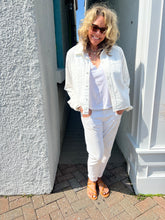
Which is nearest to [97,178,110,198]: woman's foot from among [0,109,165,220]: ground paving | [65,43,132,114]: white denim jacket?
[0,109,165,220]: ground paving

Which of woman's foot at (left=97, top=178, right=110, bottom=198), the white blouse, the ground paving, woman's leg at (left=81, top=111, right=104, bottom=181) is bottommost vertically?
the ground paving

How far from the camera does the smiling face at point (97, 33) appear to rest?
5.41ft

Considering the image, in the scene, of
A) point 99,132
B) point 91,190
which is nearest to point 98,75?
point 99,132

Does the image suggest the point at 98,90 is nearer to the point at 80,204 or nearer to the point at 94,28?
the point at 94,28

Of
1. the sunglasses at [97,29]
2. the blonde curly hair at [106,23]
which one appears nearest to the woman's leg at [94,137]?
the blonde curly hair at [106,23]

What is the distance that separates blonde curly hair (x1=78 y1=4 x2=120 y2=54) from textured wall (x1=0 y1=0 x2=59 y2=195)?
0.45 metres

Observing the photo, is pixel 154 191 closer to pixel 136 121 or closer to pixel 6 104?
pixel 136 121

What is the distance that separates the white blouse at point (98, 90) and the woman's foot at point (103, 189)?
1080 millimetres

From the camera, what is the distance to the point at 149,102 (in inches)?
75.2

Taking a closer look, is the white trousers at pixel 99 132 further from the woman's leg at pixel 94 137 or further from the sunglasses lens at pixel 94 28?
the sunglasses lens at pixel 94 28

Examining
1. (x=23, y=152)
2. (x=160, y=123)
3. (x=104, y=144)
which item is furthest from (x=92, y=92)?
(x=23, y=152)

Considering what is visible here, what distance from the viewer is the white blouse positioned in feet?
5.67

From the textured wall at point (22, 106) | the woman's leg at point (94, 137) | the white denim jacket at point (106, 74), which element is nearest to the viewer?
the textured wall at point (22, 106)

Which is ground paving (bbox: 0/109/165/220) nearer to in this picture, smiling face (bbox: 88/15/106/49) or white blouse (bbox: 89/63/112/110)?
white blouse (bbox: 89/63/112/110)
